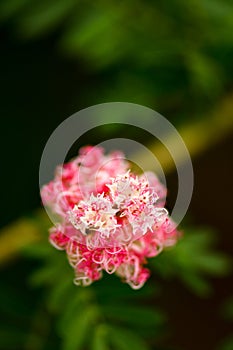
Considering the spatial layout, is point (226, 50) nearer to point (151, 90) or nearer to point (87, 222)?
point (151, 90)

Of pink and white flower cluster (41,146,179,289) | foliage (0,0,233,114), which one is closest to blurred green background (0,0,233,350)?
foliage (0,0,233,114)

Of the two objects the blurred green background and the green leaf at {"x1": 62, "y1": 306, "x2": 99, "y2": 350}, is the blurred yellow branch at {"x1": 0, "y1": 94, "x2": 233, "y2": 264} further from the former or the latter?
the green leaf at {"x1": 62, "y1": 306, "x2": 99, "y2": 350}

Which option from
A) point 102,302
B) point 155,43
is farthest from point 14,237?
point 155,43

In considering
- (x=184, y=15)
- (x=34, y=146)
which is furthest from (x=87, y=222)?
(x=34, y=146)

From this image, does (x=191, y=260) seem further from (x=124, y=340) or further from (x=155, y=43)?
(x=155, y=43)

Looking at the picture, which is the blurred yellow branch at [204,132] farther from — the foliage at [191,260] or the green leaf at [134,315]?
the green leaf at [134,315]
